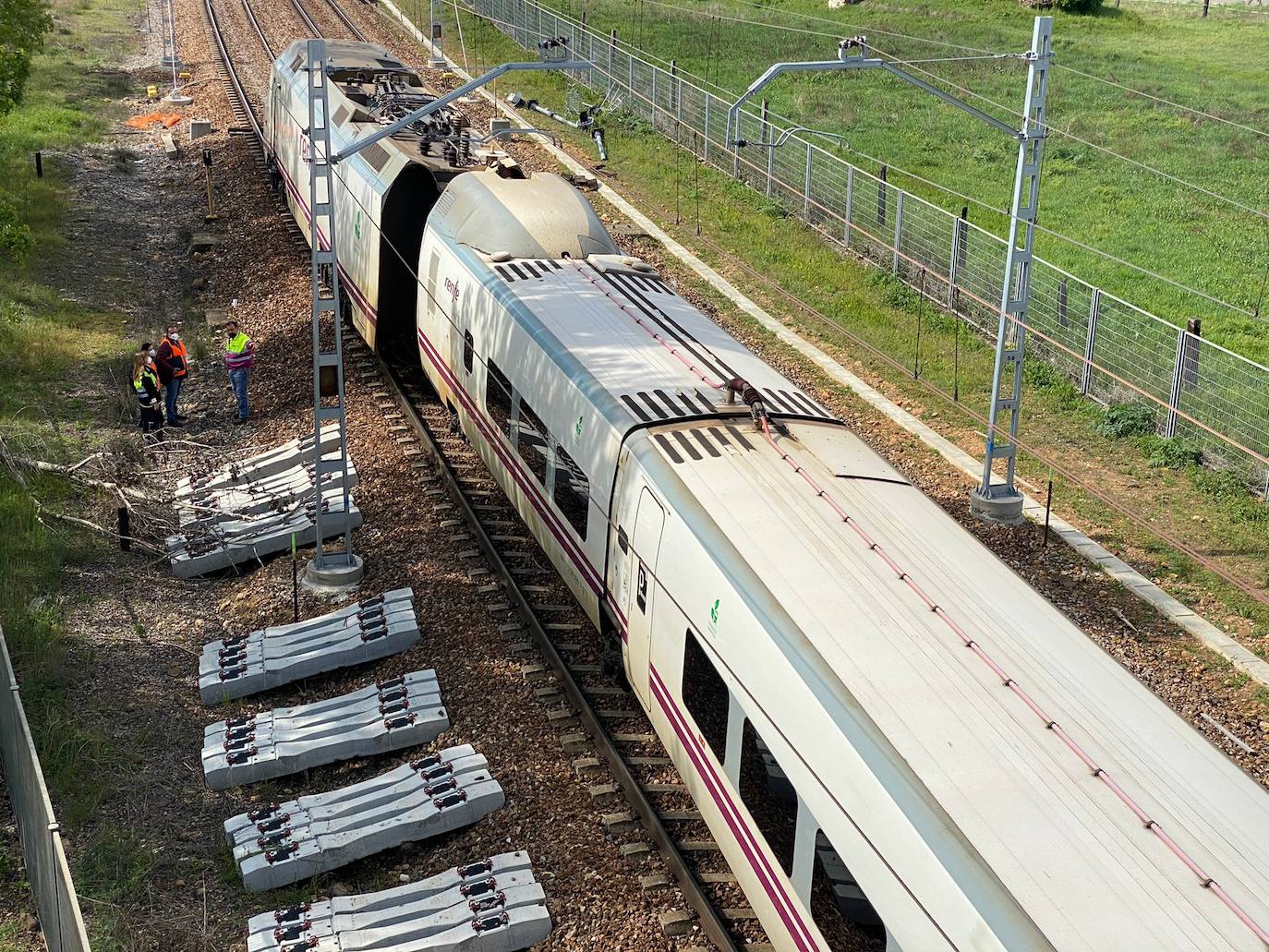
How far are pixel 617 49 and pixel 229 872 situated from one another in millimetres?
35547

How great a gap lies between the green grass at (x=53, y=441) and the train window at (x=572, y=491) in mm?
4665

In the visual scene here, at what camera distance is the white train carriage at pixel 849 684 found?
21.7 ft

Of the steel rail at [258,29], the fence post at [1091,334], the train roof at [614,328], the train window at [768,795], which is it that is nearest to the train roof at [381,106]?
the train roof at [614,328]

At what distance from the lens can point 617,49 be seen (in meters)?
41.7

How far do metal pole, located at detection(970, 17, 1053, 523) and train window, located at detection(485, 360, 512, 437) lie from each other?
5.94m

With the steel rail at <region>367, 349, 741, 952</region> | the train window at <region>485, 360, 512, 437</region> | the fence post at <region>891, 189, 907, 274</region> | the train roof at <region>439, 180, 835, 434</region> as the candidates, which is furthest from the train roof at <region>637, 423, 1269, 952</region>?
the fence post at <region>891, 189, 907, 274</region>

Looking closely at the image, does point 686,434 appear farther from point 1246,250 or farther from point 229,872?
point 1246,250

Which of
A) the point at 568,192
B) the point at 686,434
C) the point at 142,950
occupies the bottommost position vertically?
the point at 142,950

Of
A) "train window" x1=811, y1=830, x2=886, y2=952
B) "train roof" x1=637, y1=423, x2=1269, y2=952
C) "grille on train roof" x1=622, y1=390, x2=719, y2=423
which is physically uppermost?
"grille on train roof" x1=622, y1=390, x2=719, y2=423

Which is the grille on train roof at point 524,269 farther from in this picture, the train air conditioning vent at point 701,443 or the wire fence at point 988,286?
the wire fence at point 988,286

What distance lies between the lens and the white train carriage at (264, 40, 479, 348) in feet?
61.6

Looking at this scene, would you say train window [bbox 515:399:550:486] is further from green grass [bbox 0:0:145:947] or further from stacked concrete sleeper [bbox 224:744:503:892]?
green grass [bbox 0:0:145:947]

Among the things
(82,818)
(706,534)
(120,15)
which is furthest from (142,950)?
(120,15)

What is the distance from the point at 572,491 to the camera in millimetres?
12602
